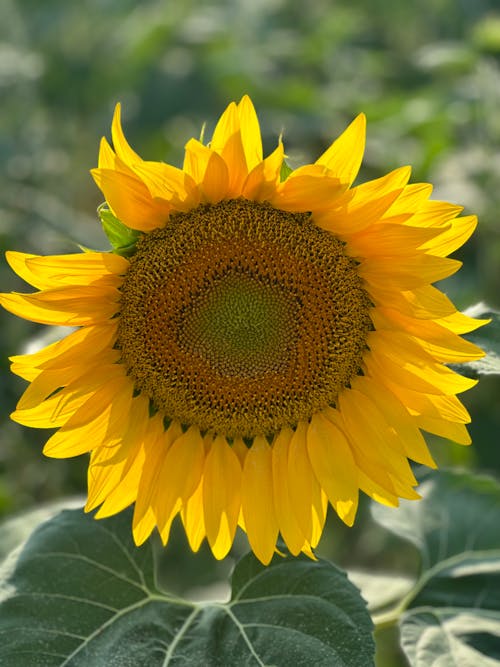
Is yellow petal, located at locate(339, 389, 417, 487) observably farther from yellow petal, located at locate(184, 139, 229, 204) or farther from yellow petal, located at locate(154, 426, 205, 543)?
yellow petal, located at locate(184, 139, 229, 204)

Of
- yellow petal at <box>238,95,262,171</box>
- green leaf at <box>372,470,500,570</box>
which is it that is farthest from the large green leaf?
yellow petal at <box>238,95,262,171</box>

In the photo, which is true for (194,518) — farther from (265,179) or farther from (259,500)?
(265,179)

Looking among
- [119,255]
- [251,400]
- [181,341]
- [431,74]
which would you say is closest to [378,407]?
[251,400]

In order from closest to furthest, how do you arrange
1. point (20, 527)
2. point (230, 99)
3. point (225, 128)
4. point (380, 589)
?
point (225, 128), point (20, 527), point (380, 589), point (230, 99)

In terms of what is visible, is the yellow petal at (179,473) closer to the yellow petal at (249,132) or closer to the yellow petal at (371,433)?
the yellow petal at (371,433)

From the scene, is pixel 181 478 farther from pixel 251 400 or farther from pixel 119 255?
pixel 119 255

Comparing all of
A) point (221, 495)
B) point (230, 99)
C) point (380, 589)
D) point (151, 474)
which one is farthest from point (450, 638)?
point (230, 99)
